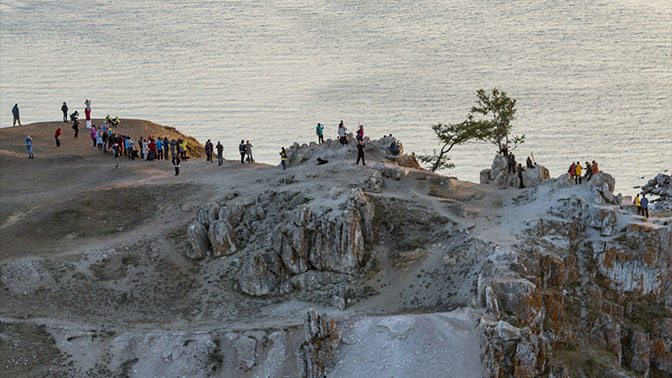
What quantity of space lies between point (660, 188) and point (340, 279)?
49.6m

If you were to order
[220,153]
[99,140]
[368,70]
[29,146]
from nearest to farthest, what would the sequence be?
[220,153], [29,146], [99,140], [368,70]

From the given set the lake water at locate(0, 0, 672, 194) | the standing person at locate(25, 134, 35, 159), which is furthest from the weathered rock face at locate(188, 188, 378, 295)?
the lake water at locate(0, 0, 672, 194)

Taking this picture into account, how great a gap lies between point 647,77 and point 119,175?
92442mm

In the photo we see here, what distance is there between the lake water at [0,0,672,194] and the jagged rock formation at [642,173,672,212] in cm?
318

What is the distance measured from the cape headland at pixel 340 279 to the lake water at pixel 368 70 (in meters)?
40.0

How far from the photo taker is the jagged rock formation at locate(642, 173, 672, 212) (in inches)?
3675

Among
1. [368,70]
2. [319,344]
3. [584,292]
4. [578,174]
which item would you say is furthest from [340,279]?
[368,70]

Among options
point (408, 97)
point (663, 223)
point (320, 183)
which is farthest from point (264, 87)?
point (663, 223)

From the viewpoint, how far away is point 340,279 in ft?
200

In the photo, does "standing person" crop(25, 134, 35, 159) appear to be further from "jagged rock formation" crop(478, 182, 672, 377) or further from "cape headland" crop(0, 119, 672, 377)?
"jagged rock formation" crop(478, 182, 672, 377)

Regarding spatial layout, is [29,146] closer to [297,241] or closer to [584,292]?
[297,241]

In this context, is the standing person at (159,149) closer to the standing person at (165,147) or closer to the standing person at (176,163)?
the standing person at (165,147)

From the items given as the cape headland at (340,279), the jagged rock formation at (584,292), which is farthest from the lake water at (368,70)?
the jagged rock formation at (584,292)

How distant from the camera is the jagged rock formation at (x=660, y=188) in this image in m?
93.3
